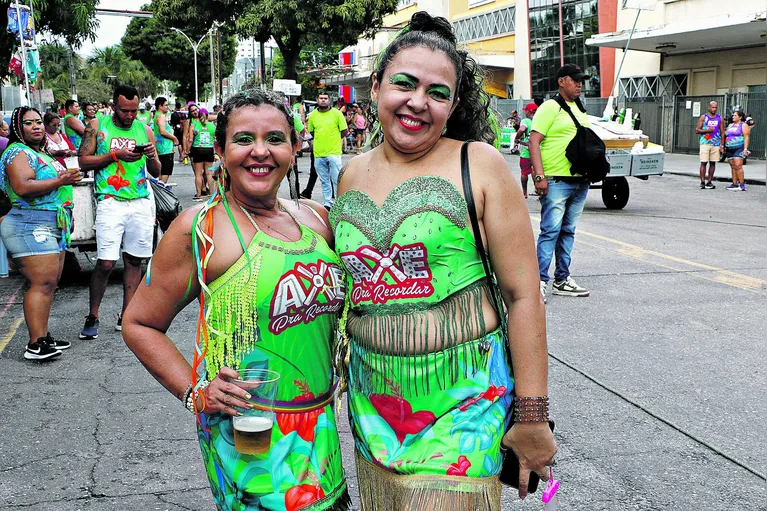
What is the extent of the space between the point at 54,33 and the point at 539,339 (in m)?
20.3

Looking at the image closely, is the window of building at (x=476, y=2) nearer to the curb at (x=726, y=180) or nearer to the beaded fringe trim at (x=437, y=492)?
the curb at (x=726, y=180)

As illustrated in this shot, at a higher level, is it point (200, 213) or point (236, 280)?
point (200, 213)

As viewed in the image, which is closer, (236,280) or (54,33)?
(236,280)

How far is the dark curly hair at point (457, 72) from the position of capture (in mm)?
2289

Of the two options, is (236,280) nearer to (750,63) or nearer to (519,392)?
(519,392)

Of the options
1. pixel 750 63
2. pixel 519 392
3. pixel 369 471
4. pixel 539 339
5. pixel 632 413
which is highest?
pixel 750 63

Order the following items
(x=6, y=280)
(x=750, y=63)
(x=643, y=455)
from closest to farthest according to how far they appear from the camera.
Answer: (x=643, y=455)
(x=6, y=280)
(x=750, y=63)

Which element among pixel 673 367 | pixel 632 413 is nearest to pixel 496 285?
pixel 632 413

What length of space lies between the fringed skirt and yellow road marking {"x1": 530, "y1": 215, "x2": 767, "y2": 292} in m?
6.31

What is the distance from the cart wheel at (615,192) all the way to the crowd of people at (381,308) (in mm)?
12073

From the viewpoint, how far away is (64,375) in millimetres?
5527

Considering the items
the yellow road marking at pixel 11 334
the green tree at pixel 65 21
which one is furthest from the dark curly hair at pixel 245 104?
the green tree at pixel 65 21

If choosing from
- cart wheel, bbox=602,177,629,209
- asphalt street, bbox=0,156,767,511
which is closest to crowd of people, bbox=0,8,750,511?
asphalt street, bbox=0,156,767,511

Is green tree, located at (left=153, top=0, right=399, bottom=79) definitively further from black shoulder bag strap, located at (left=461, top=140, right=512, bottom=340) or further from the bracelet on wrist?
the bracelet on wrist
